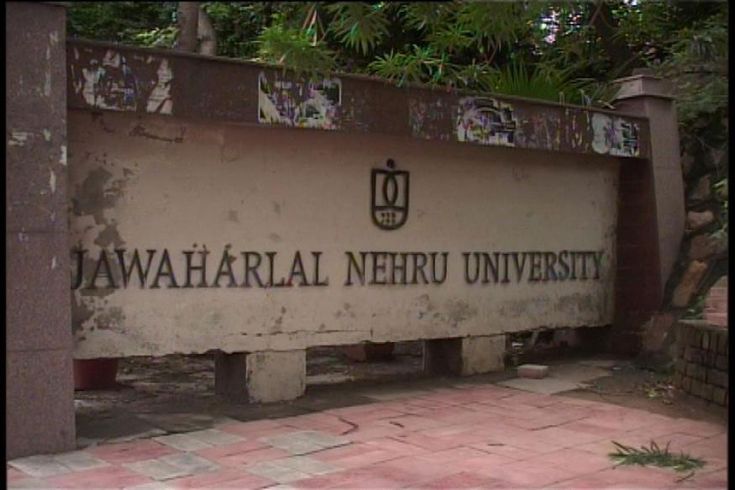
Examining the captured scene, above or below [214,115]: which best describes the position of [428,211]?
below

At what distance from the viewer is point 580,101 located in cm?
911

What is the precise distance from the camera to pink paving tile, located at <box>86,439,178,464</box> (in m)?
5.21

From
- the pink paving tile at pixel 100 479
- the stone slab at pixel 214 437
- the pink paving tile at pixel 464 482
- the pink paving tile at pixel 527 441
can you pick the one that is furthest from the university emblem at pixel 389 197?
the pink paving tile at pixel 100 479

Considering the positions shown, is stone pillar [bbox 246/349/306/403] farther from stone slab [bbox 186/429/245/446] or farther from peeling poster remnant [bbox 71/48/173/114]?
peeling poster remnant [bbox 71/48/173/114]

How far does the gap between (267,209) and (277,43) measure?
287cm

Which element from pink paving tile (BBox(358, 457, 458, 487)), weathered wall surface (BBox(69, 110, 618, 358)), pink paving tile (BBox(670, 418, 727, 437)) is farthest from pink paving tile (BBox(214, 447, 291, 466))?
pink paving tile (BBox(670, 418, 727, 437))

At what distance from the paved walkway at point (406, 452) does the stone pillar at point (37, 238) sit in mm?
258

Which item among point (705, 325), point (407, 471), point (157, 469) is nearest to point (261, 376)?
point (157, 469)

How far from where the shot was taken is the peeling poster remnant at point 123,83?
18.4 feet

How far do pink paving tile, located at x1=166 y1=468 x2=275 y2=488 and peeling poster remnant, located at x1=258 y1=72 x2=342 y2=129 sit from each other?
8.65ft

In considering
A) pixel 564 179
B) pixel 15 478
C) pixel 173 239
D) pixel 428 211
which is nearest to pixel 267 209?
pixel 173 239

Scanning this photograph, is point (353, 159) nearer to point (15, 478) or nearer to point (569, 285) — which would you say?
point (569, 285)

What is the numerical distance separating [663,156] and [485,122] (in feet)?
8.73

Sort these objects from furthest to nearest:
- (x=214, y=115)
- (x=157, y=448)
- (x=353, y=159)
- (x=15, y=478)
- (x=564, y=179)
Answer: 1. (x=564, y=179)
2. (x=353, y=159)
3. (x=214, y=115)
4. (x=157, y=448)
5. (x=15, y=478)
